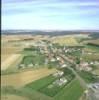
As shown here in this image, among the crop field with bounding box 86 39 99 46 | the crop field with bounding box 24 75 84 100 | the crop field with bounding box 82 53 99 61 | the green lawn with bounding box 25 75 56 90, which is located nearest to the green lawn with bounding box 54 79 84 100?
the crop field with bounding box 24 75 84 100

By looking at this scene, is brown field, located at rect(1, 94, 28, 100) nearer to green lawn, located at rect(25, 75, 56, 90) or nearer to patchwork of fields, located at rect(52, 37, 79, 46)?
green lawn, located at rect(25, 75, 56, 90)

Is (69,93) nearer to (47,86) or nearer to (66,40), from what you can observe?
(47,86)

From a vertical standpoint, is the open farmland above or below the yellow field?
below

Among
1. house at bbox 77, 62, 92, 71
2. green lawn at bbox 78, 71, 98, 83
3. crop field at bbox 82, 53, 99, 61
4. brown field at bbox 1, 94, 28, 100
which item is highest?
crop field at bbox 82, 53, 99, 61

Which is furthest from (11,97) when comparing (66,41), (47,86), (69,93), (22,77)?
(66,41)

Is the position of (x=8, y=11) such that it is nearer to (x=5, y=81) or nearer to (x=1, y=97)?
(x=5, y=81)

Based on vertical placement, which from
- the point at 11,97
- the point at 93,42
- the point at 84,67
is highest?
the point at 93,42

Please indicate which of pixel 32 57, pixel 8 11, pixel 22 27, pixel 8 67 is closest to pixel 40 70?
pixel 32 57

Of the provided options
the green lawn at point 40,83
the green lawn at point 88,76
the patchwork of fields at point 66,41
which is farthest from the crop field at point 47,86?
the patchwork of fields at point 66,41

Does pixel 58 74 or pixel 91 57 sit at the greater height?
pixel 91 57
